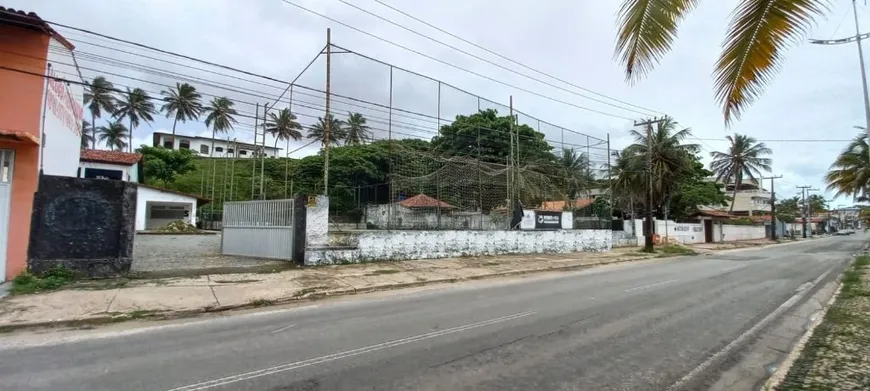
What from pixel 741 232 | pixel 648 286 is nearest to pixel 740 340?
pixel 648 286

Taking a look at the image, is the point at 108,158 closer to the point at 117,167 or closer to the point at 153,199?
the point at 117,167

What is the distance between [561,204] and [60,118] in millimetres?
22794

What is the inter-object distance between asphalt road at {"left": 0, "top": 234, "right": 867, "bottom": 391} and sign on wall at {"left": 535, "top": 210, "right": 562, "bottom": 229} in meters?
13.5

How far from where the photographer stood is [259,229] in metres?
16.5

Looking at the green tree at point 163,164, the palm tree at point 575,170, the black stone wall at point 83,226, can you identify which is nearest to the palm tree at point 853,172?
the palm tree at point 575,170

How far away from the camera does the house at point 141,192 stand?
33.1 metres

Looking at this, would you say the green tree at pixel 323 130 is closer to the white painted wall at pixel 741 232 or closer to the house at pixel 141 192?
the house at pixel 141 192

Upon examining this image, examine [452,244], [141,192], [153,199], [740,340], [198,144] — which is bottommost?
[740,340]

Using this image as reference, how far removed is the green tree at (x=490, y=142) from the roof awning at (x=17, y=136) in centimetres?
1944

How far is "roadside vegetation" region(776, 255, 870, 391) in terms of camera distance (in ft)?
15.5

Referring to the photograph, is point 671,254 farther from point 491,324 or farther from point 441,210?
point 491,324

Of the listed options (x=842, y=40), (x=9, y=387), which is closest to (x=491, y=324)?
(x=9, y=387)

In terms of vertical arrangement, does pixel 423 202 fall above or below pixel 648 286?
above

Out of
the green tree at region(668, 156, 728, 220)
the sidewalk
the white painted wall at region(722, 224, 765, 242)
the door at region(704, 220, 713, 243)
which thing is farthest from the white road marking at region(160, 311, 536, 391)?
the white painted wall at region(722, 224, 765, 242)
